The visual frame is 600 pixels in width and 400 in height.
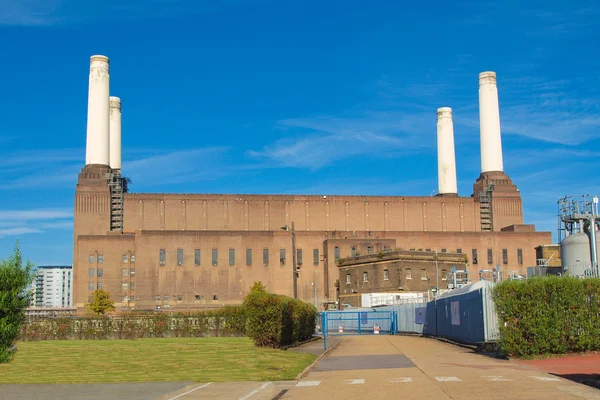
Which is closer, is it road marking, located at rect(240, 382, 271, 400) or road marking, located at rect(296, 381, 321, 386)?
road marking, located at rect(240, 382, 271, 400)

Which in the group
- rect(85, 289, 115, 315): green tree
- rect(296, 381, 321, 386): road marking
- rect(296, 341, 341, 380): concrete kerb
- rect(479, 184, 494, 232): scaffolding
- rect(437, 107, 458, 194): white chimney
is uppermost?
rect(437, 107, 458, 194): white chimney

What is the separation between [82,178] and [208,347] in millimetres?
77886

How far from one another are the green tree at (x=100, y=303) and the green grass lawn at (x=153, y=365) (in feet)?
209

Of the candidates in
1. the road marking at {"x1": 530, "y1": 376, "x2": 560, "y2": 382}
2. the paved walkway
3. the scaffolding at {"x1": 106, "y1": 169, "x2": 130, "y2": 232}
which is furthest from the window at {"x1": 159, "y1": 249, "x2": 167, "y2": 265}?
the road marking at {"x1": 530, "y1": 376, "x2": 560, "y2": 382}

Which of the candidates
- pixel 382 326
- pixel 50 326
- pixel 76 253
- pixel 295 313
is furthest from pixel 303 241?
pixel 295 313

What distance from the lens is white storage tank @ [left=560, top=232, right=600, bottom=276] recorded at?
45188mm

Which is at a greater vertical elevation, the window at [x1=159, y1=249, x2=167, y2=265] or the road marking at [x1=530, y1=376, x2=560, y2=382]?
the window at [x1=159, y1=249, x2=167, y2=265]

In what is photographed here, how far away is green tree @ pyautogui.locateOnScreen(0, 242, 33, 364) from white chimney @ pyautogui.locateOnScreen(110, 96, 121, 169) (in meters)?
99.1

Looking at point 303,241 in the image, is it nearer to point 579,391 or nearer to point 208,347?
point 208,347

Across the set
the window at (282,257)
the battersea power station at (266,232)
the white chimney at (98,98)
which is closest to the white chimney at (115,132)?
the battersea power station at (266,232)

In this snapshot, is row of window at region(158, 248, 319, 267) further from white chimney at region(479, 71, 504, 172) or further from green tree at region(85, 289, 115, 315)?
white chimney at region(479, 71, 504, 172)

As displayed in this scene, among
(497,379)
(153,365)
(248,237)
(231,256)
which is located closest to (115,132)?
(248,237)

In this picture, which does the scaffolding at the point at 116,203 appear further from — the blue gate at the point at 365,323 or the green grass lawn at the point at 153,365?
the green grass lawn at the point at 153,365

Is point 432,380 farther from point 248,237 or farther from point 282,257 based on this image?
point 248,237
